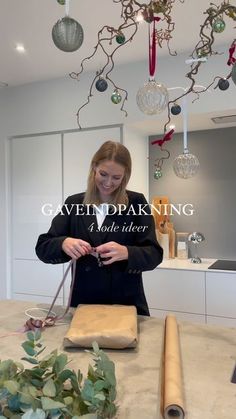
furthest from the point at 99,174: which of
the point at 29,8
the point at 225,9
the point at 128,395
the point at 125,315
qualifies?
the point at 29,8

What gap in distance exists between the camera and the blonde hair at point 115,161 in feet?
4.22

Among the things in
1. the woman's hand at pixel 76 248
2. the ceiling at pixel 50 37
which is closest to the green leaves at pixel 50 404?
the woman's hand at pixel 76 248

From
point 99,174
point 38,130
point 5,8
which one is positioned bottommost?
point 99,174

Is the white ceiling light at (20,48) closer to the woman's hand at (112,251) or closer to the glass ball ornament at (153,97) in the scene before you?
the glass ball ornament at (153,97)

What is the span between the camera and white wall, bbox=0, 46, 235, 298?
218cm

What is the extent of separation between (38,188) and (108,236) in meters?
1.62

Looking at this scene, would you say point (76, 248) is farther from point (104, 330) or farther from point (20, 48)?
point (20, 48)

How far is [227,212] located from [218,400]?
6.96ft

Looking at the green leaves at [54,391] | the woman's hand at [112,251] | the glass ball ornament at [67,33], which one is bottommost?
the green leaves at [54,391]

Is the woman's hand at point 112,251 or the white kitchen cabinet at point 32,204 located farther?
the white kitchen cabinet at point 32,204

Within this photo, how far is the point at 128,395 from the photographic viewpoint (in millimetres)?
641

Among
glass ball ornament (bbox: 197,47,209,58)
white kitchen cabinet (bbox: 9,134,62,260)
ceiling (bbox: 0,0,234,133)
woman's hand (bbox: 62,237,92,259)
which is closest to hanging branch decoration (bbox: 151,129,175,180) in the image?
glass ball ornament (bbox: 197,47,209,58)

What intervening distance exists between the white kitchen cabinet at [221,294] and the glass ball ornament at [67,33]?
1707mm

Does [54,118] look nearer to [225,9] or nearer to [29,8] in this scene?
[29,8]
